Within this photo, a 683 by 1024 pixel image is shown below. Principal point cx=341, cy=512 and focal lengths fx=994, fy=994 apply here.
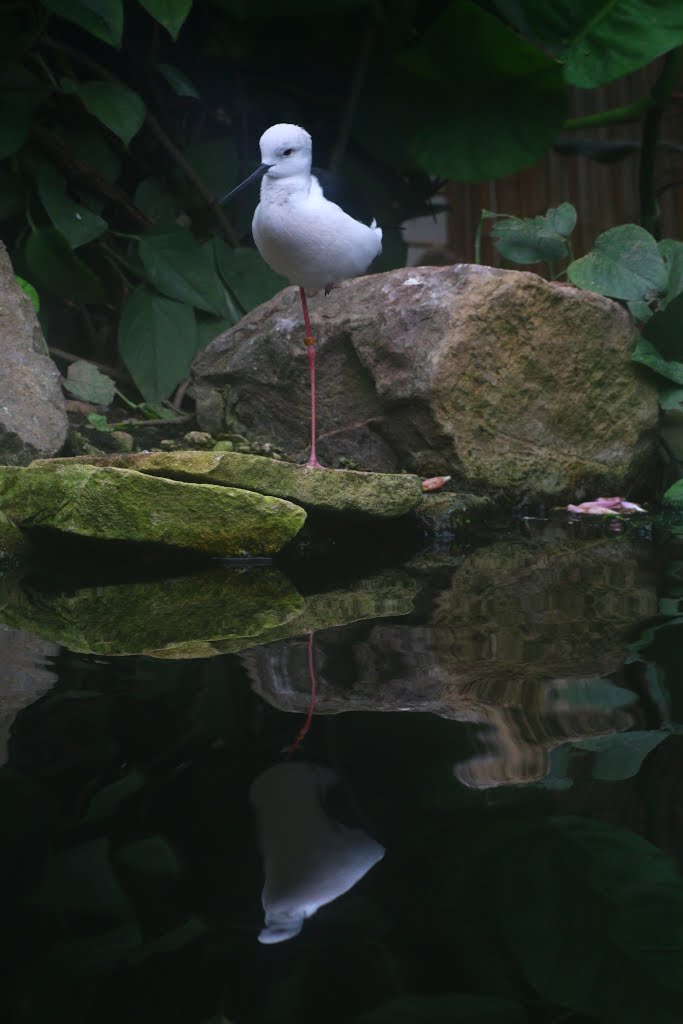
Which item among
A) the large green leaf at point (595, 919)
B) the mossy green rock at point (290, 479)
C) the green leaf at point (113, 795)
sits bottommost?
the large green leaf at point (595, 919)

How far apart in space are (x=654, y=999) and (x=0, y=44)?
374 centimetres

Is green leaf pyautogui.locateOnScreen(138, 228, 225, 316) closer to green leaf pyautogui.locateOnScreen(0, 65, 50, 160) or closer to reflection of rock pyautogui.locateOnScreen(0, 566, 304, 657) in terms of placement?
green leaf pyautogui.locateOnScreen(0, 65, 50, 160)

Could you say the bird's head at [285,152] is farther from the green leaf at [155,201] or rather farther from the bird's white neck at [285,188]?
the green leaf at [155,201]

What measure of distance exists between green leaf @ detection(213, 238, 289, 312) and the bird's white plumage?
65.9 inches

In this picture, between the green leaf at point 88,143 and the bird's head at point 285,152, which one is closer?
the bird's head at point 285,152

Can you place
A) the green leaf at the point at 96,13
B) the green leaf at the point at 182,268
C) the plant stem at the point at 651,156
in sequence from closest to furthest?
the green leaf at the point at 96,13, the plant stem at the point at 651,156, the green leaf at the point at 182,268

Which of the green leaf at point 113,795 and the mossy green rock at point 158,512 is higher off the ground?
the mossy green rock at point 158,512

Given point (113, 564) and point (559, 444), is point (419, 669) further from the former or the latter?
point (559, 444)

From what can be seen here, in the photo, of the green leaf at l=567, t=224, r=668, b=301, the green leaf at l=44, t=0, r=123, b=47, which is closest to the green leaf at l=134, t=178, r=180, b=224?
the green leaf at l=44, t=0, r=123, b=47

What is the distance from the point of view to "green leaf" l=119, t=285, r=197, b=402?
3844 millimetres

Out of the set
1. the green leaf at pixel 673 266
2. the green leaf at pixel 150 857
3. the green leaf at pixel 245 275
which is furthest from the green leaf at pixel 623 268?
the green leaf at pixel 150 857

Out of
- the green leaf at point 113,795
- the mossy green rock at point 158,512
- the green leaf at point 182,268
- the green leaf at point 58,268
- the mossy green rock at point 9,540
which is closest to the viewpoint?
the green leaf at point 113,795

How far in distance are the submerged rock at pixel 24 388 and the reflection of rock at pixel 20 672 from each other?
135cm

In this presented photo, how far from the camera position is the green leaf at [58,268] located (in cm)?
366
